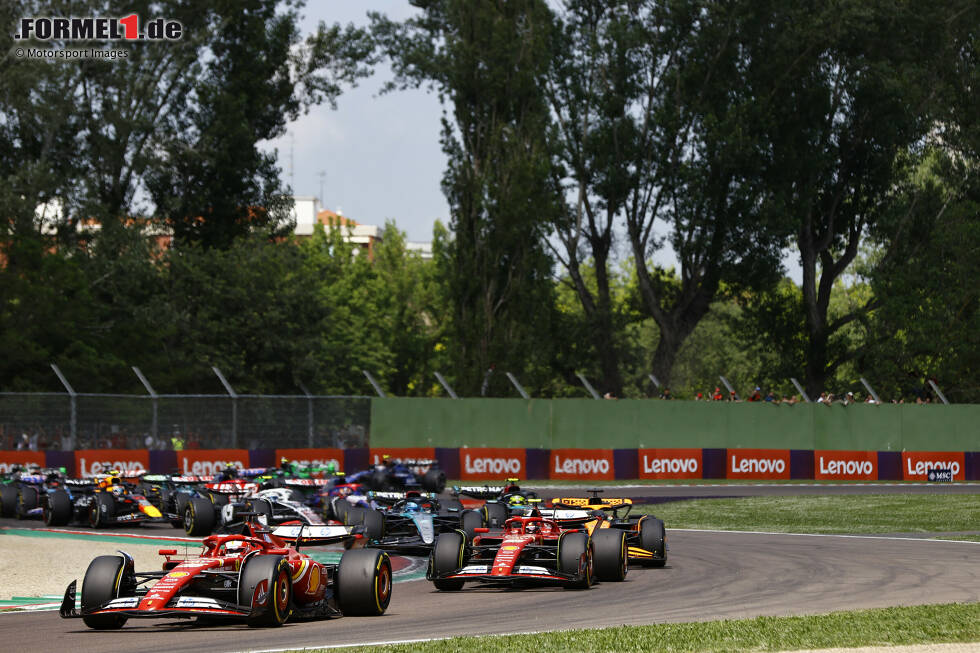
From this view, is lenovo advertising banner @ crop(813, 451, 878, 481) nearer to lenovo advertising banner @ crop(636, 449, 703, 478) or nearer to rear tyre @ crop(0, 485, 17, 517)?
lenovo advertising banner @ crop(636, 449, 703, 478)

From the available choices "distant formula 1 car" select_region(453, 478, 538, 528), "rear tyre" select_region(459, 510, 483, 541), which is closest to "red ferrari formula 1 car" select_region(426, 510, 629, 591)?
"rear tyre" select_region(459, 510, 483, 541)

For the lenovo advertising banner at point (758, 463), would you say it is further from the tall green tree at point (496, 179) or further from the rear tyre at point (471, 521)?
the rear tyre at point (471, 521)

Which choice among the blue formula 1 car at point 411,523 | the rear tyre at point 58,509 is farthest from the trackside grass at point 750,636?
the rear tyre at point 58,509

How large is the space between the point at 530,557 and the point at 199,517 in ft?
31.3

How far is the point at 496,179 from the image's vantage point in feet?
174

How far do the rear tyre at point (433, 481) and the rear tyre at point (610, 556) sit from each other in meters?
17.0

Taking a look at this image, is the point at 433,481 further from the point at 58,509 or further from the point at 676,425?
the point at 676,425

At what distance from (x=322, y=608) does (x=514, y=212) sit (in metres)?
39.6

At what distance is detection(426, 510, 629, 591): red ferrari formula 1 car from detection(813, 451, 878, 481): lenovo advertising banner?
2777cm

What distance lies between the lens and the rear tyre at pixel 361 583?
44.4 feet

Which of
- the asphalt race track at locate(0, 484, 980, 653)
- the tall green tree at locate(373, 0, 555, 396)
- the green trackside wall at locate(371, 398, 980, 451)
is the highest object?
the tall green tree at locate(373, 0, 555, 396)

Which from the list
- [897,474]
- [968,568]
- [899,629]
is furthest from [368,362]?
[899,629]

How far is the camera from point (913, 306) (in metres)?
57.0

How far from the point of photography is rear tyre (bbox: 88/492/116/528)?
26297 mm
